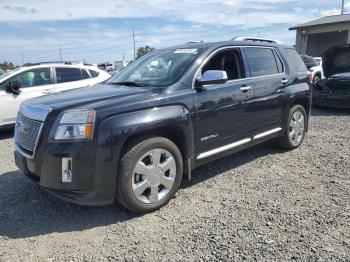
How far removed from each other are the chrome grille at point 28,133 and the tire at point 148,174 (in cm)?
90

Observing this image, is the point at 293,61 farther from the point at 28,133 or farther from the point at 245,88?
the point at 28,133

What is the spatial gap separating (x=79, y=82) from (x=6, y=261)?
5.97m

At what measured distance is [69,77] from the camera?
8203mm

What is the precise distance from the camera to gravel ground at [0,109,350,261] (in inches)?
116

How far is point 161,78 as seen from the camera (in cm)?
407

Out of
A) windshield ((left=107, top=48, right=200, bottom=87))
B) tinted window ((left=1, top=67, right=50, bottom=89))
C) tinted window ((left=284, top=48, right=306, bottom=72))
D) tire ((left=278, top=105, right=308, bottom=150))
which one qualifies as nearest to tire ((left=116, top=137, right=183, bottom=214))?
windshield ((left=107, top=48, right=200, bottom=87))

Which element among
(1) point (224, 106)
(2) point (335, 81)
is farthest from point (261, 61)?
(2) point (335, 81)

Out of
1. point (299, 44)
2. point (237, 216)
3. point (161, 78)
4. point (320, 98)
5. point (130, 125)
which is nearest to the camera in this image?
point (130, 125)

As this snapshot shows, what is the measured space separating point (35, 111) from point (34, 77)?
15.4 feet

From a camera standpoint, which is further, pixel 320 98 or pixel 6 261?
pixel 320 98

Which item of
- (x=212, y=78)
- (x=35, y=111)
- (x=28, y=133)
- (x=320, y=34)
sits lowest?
(x=28, y=133)

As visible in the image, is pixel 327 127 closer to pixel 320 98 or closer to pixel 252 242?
pixel 320 98

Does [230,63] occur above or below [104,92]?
above

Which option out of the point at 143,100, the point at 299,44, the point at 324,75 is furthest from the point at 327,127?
the point at 299,44
